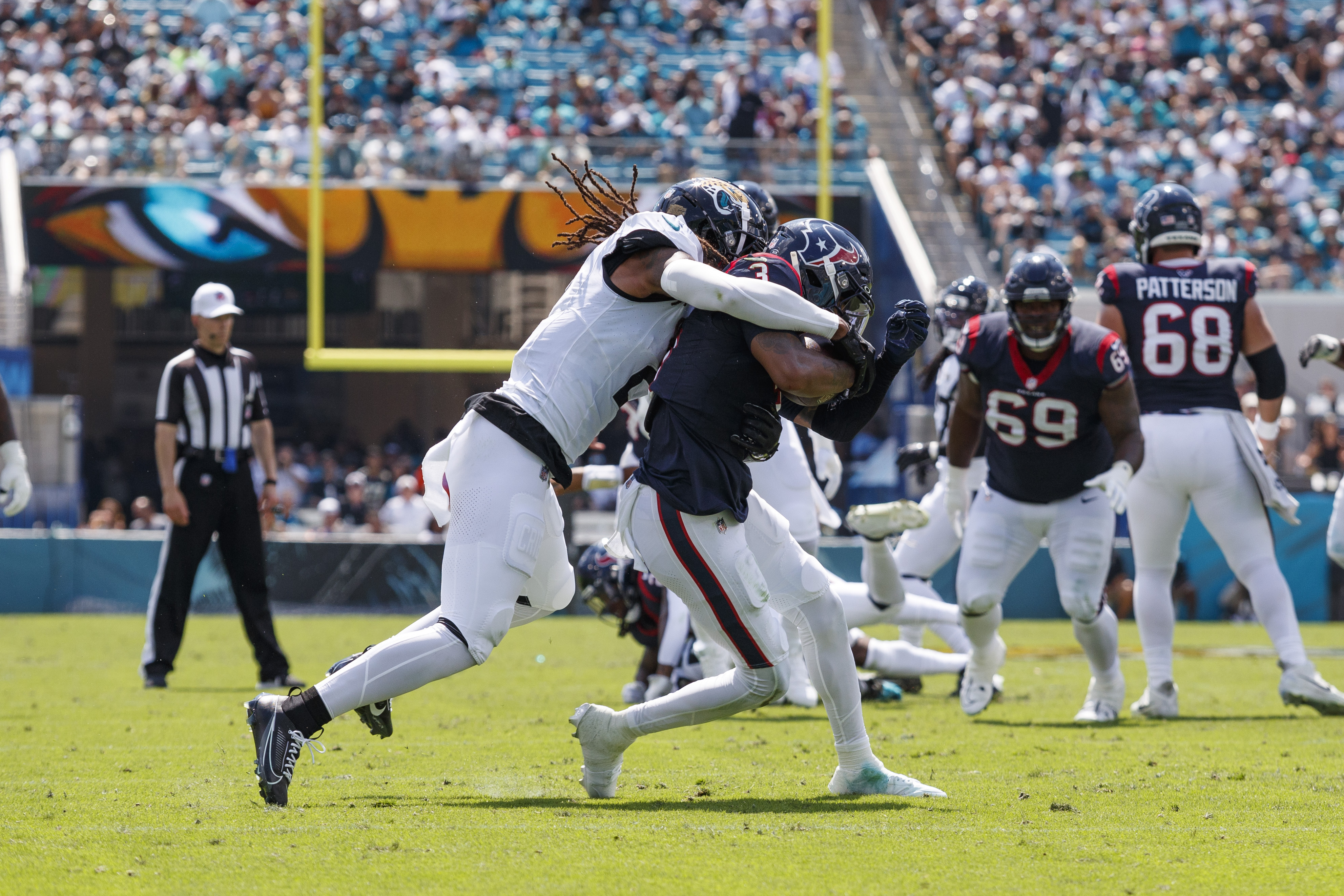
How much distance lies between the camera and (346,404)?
2173cm

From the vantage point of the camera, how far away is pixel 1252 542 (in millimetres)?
7289

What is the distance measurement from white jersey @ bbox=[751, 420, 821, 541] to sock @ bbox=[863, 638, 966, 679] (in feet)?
2.79

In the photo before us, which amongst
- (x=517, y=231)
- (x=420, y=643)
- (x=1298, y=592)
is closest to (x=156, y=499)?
(x=517, y=231)

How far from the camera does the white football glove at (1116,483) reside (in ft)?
20.5

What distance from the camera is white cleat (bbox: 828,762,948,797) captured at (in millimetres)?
4707

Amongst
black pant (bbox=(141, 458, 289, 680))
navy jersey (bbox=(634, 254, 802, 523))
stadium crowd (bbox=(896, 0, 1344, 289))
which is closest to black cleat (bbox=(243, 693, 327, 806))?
navy jersey (bbox=(634, 254, 802, 523))

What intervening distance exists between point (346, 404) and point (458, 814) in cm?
1783

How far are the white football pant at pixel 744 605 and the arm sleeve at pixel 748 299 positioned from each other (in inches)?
22.8

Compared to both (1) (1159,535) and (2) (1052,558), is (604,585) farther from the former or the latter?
(1) (1159,535)

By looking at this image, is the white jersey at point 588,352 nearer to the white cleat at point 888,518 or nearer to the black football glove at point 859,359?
the black football glove at point 859,359

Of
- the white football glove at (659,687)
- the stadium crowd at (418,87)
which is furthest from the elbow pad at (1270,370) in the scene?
the stadium crowd at (418,87)

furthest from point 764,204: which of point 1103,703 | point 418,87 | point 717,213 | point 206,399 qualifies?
point 418,87

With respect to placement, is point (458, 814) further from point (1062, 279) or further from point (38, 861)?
point (1062, 279)

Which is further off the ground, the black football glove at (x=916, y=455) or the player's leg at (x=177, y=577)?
the black football glove at (x=916, y=455)
